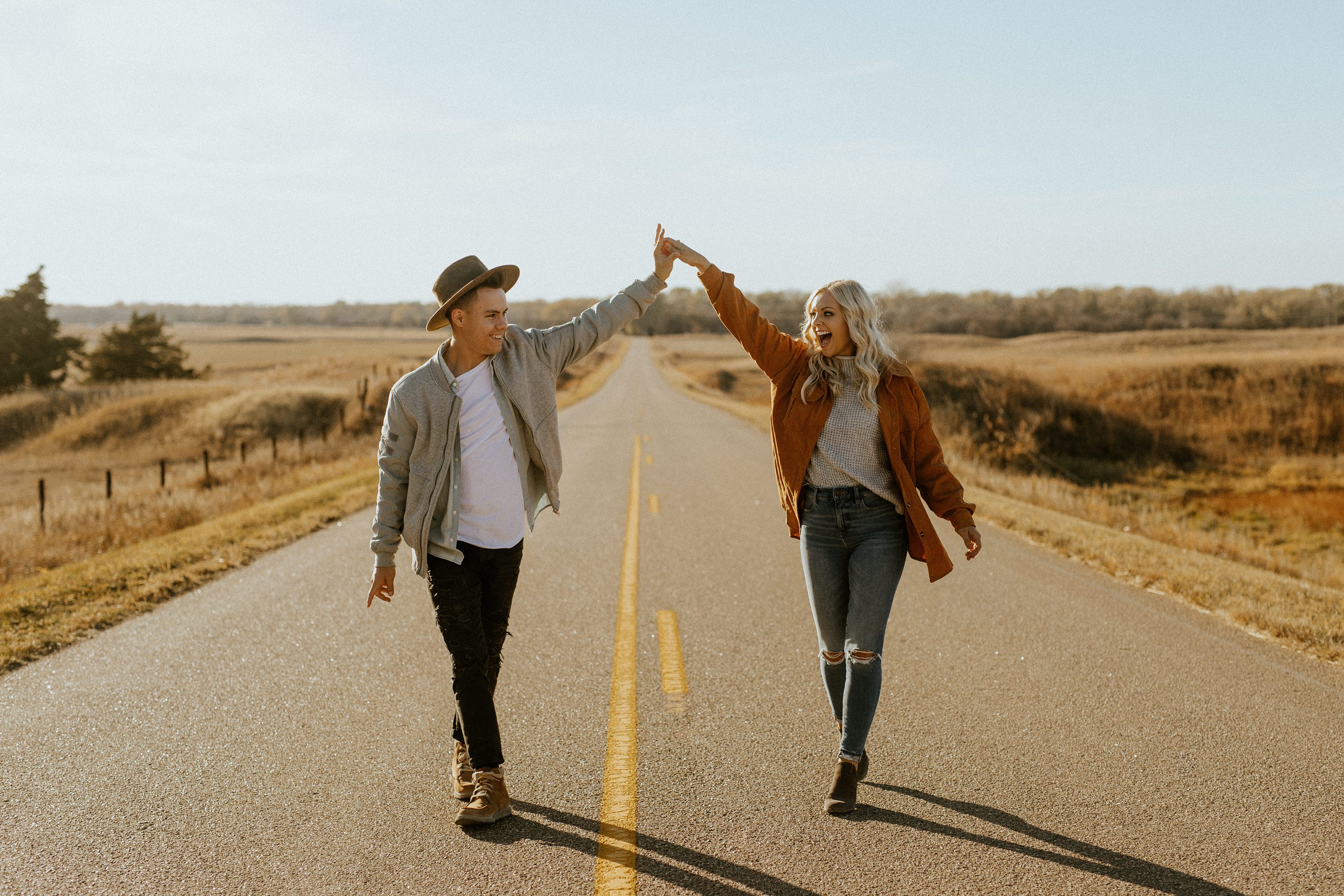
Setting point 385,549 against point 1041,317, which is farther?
point 1041,317

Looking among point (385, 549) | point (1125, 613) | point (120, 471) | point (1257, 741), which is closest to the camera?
point (385, 549)

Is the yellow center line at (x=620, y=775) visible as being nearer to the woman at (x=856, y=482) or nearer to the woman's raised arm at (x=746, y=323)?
the woman at (x=856, y=482)

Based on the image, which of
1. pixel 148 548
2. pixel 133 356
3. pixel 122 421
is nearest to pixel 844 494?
pixel 148 548

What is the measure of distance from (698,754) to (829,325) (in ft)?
6.57

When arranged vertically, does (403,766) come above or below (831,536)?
below

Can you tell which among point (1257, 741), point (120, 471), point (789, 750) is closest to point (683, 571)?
point (789, 750)

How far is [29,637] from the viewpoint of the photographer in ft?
20.4

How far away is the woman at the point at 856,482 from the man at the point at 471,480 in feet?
2.95

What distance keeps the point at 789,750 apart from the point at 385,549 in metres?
2.02

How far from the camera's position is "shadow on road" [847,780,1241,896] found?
3.17 metres

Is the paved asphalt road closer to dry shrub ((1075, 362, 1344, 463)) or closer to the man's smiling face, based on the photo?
the man's smiling face

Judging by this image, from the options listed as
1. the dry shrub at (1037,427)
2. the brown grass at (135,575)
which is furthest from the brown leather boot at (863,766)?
the dry shrub at (1037,427)

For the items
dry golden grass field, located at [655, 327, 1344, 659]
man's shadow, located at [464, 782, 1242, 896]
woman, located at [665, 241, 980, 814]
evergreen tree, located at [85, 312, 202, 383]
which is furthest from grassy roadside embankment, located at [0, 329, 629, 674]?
evergreen tree, located at [85, 312, 202, 383]

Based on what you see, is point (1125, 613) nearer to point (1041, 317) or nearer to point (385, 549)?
point (385, 549)
